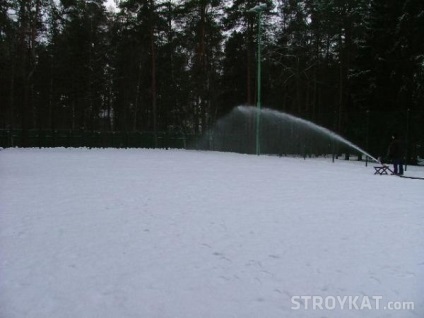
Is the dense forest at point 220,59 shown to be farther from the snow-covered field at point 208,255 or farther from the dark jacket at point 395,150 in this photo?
the snow-covered field at point 208,255

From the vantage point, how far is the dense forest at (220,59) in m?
25.5

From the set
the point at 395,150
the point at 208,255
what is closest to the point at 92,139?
the point at 395,150

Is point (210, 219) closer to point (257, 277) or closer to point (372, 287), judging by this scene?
point (257, 277)

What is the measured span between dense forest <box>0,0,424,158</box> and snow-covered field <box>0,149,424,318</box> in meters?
16.3

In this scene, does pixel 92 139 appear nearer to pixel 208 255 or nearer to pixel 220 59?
pixel 220 59

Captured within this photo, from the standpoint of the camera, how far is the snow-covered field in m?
4.17

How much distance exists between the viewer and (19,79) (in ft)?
149

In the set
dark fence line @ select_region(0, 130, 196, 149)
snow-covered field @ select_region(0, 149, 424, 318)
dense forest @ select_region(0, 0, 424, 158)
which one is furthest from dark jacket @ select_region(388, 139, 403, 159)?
dark fence line @ select_region(0, 130, 196, 149)

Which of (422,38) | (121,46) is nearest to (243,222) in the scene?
(422,38)

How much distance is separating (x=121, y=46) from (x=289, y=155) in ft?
83.2

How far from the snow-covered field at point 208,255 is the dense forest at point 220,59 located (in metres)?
16.3

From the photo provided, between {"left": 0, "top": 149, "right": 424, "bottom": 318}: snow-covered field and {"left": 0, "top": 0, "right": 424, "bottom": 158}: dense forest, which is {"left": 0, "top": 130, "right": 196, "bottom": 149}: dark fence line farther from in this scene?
{"left": 0, "top": 149, "right": 424, "bottom": 318}: snow-covered field

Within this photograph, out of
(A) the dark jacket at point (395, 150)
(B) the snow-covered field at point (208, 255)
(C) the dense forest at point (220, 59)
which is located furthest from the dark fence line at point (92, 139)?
(B) the snow-covered field at point (208, 255)

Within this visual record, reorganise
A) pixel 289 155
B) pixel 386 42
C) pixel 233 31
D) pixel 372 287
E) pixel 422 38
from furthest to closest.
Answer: pixel 233 31 < pixel 289 155 < pixel 386 42 < pixel 422 38 < pixel 372 287
